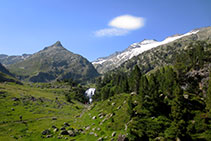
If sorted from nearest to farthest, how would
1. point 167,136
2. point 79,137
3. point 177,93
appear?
point 167,136 < point 79,137 < point 177,93

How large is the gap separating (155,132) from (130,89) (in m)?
75.2

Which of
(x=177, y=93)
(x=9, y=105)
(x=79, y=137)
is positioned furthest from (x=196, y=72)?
(x=9, y=105)

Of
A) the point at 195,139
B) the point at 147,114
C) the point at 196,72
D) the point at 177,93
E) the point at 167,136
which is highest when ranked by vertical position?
the point at 196,72

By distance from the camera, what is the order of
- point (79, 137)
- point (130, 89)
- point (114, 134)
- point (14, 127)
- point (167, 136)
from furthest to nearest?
point (130, 89) < point (14, 127) < point (79, 137) < point (114, 134) < point (167, 136)

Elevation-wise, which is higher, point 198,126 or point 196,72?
point 196,72

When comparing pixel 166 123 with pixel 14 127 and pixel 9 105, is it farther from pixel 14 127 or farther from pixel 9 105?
pixel 9 105

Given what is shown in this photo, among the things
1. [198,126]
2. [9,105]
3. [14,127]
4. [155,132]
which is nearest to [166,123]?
[155,132]

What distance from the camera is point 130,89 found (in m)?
120

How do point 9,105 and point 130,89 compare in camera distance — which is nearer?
point 9,105

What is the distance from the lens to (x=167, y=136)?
42.3 meters

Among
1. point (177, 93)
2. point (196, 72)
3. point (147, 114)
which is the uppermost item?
point (196, 72)

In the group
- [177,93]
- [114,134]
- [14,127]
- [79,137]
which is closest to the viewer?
[114,134]

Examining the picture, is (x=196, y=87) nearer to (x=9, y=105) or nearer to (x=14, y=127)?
(x=14, y=127)

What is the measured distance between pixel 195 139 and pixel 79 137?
3912 centimetres
